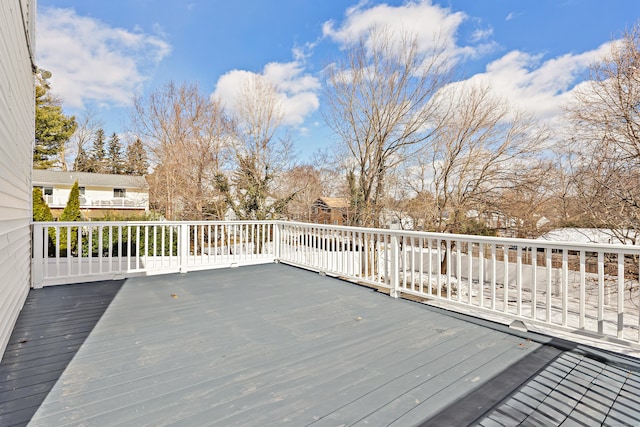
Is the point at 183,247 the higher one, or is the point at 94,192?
the point at 94,192

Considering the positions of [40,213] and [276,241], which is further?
[40,213]

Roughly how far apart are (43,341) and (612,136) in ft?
32.2

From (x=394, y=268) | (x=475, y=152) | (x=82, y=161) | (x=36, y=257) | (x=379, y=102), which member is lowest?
(x=394, y=268)

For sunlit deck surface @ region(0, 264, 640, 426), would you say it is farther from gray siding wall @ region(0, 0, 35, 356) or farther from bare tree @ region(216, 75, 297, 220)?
bare tree @ region(216, 75, 297, 220)

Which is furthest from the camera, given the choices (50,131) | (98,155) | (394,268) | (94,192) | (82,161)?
(98,155)

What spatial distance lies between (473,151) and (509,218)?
2496mm

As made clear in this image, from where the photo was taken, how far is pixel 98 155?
2434cm

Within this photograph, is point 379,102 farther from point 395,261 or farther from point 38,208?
point 38,208

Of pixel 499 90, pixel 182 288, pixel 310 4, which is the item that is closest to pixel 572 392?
pixel 182 288

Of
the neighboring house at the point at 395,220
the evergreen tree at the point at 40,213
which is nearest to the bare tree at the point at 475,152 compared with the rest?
the neighboring house at the point at 395,220

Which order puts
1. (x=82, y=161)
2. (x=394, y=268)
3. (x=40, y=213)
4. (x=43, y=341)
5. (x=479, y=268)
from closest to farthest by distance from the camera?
1. (x=43, y=341)
2. (x=479, y=268)
3. (x=394, y=268)
4. (x=40, y=213)
5. (x=82, y=161)

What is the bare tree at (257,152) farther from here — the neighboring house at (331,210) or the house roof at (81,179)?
the house roof at (81,179)

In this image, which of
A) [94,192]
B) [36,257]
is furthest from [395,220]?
[94,192]

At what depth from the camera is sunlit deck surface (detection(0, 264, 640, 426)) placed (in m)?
1.64
